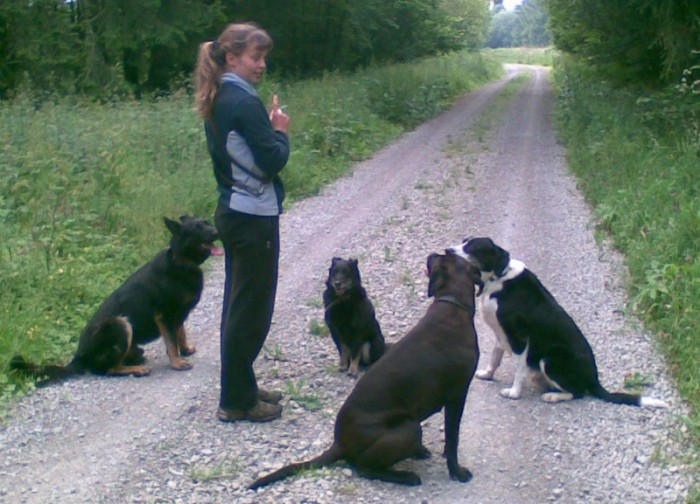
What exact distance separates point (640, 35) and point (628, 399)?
15680 mm

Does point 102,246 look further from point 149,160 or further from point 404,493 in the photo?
point 404,493

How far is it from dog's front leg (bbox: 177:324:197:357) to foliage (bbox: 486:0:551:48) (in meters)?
121

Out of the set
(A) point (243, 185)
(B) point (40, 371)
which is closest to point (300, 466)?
(A) point (243, 185)

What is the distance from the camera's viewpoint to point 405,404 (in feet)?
15.2

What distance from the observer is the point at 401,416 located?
4.61 m

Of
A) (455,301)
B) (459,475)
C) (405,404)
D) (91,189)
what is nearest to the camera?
(405,404)

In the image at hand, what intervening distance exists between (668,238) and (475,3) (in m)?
66.1

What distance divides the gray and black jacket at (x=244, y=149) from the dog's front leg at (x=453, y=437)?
161 cm

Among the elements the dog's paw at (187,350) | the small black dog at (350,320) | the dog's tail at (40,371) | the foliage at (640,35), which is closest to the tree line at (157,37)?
the foliage at (640,35)

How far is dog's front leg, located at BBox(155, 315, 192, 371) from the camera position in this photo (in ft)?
21.1

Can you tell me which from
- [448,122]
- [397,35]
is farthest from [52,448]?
[397,35]

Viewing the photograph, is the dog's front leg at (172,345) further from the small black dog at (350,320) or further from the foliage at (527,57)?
the foliage at (527,57)

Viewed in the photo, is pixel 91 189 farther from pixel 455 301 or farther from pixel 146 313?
pixel 455 301

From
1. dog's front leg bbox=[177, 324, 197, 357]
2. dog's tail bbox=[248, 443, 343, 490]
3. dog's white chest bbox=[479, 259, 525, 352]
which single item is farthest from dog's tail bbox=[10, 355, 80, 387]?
dog's white chest bbox=[479, 259, 525, 352]
